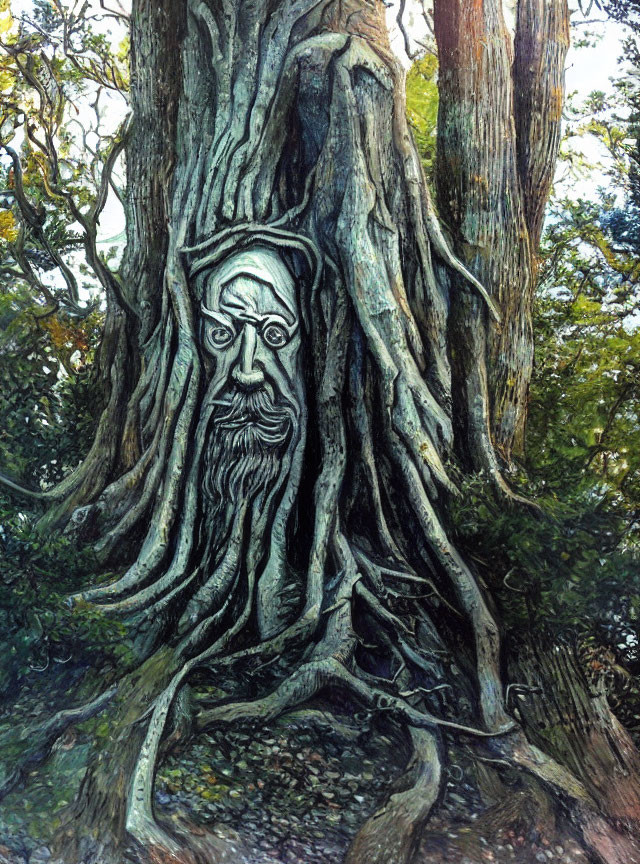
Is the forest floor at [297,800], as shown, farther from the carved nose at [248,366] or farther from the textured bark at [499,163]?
the textured bark at [499,163]

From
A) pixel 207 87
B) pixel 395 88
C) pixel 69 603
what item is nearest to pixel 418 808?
pixel 69 603

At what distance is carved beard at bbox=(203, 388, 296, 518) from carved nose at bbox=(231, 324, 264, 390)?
44 millimetres

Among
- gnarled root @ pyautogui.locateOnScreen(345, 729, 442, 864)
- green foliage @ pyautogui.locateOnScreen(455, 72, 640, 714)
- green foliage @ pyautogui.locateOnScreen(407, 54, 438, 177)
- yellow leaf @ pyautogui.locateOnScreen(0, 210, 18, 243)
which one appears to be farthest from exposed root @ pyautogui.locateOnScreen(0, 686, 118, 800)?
green foliage @ pyautogui.locateOnScreen(407, 54, 438, 177)

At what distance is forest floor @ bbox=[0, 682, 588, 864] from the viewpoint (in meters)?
2.88

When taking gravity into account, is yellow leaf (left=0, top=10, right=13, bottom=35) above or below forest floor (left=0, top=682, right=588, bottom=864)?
above

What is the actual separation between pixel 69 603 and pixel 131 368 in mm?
1118

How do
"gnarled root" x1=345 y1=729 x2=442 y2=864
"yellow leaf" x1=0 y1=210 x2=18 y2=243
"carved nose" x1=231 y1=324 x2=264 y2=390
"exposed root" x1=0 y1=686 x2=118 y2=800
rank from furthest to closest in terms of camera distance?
"yellow leaf" x1=0 y1=210 x2=18 y2=243 → "carved nose" x1=231 y1=324 x2=264 y2=390 → "exposed root" x1=0 y1=686 x2=118 y2=800 → "gnarled root" x1=345 y1=729 x2=442 y2=864

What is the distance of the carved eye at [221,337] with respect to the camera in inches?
145

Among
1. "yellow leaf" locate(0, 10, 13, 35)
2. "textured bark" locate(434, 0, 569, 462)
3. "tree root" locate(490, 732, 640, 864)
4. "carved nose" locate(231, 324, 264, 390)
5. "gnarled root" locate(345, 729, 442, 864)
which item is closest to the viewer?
"gnarled root" locate(345, 729, 442, 864)

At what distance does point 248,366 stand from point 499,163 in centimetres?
154

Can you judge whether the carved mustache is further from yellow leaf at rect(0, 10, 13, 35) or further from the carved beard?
yellow leaf at rect(0, 10, 13, 35)

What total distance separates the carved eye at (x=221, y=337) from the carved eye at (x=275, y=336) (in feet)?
0.46

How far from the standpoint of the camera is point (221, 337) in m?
3.68

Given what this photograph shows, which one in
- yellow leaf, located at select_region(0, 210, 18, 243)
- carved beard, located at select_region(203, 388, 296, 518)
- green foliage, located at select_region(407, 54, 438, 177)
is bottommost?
carved beard, located at select_region(203, 388, 296, 518)
